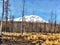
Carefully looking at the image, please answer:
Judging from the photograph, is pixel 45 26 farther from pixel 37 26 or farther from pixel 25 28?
pixel 25 28

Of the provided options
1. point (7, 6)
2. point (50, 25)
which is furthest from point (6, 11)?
point (50, 25)

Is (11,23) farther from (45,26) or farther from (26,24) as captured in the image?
(45,26)

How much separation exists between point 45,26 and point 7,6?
31.0 meters

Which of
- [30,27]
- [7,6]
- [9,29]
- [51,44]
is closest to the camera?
[51,44]

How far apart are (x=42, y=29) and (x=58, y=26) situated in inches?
319

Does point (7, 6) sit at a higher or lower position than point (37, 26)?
higher

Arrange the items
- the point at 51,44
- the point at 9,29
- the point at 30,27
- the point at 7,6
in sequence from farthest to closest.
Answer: the point at 30,27, the point at 9,29, the point at 7,6, the point at 51,44

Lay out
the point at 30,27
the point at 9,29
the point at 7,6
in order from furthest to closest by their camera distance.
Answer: the point at 30,27, the point at 9,29, the point at 7,6

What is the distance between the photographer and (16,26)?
8731 centimetres

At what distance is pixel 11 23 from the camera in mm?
87875

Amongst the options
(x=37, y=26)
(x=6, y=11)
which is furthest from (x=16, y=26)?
(x=6, y=11)

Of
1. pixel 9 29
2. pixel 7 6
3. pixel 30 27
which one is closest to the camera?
pixel 7 6

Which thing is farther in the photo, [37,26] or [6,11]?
[37,26]

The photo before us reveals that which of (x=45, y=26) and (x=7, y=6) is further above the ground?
(x=7, y=6)
